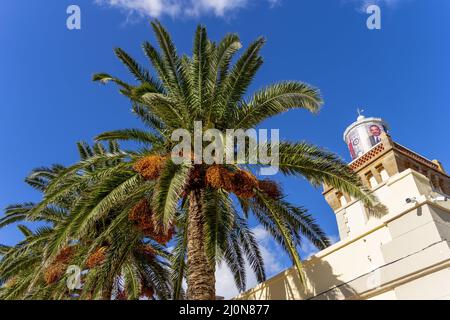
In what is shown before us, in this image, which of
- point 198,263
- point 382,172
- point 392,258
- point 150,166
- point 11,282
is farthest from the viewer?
point 382,172

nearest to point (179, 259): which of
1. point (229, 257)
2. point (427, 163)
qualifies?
point (229, 257)

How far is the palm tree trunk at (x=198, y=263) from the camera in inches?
346

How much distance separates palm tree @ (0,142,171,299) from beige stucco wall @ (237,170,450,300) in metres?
4.75

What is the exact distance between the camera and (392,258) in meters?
9.69

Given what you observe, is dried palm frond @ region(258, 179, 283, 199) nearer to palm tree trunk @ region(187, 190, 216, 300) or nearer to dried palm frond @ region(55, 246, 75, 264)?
palm tree trunk @ region(187, 190, 216, 300)

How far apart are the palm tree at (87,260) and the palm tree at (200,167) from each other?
1.36 metres

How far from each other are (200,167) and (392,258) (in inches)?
199

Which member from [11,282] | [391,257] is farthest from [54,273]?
[391,257]

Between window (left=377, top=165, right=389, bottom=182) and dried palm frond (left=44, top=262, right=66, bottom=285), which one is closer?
dried palm frond (left=44, top=262, right=66, bottom=285)

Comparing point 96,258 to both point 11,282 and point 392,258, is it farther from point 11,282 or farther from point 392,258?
point 392,258

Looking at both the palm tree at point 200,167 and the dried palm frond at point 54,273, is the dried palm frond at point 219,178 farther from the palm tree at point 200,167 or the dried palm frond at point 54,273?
the dried palm frond at point 54,273

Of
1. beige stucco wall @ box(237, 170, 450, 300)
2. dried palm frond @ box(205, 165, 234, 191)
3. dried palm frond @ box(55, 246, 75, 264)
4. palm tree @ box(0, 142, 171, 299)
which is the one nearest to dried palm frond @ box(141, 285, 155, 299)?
palm tree @ box(0, 142, 171, 299)

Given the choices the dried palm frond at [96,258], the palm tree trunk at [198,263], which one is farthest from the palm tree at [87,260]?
the palm tree trunk at [198,263]

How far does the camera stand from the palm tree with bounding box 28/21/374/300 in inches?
366
